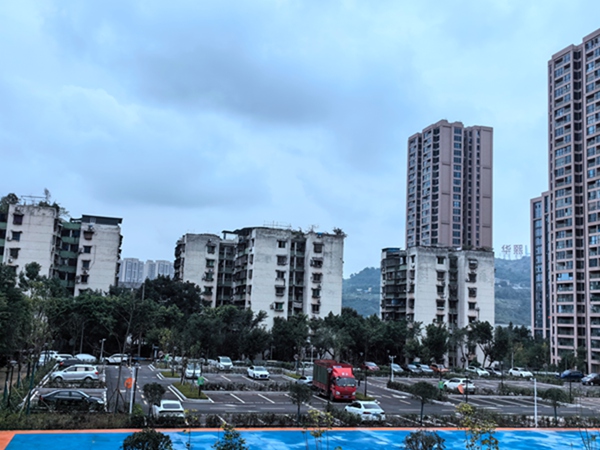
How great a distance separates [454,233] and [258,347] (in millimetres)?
76714

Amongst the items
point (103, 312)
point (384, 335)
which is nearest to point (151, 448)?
point (103, 312)

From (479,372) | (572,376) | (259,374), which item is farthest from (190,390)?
(572,376)

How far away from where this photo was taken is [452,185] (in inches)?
5064

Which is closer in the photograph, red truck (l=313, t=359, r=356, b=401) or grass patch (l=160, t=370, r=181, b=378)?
red truck (l=313, t=359, r=356, b=401)

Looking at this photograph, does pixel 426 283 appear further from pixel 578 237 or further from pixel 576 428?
pixel 576 428

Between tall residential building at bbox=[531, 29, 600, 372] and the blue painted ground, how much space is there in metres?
55.1

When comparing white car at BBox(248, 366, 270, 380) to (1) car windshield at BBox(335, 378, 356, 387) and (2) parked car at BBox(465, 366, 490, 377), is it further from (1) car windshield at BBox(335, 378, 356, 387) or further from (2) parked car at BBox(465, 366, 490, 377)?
(2) parked car at BBox(465, 366, 490, 377)

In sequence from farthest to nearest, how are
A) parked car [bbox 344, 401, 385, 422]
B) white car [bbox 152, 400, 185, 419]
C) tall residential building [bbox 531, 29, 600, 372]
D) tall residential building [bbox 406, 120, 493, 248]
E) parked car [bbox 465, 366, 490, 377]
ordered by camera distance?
tall residential building [bbox 406, 120, 493, 248], tall residential building [bbox 531, 29, 600, 372], parked car [bbox 465, 366, 490, 377], parked car [bbox 344, 401, 385, 422], white car [bbox 152, 400, 185, 419]

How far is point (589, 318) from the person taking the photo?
75500 mm

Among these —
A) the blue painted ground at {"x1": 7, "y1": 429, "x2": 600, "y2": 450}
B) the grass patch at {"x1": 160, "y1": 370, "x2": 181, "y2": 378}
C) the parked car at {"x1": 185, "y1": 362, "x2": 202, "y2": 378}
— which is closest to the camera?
the blue painted ground at {"x1": 7, "y1": 429, "x2": 600, "y2": 450}

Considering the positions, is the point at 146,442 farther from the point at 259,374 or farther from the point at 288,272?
the point at 288,272

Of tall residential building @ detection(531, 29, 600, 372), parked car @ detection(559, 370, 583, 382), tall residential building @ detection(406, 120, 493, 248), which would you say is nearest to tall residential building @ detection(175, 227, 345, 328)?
parked car @ detection(559, 370, 583, 382)

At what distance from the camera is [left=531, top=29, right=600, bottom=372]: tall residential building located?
7656 centimetres

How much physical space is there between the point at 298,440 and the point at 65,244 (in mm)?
59018
